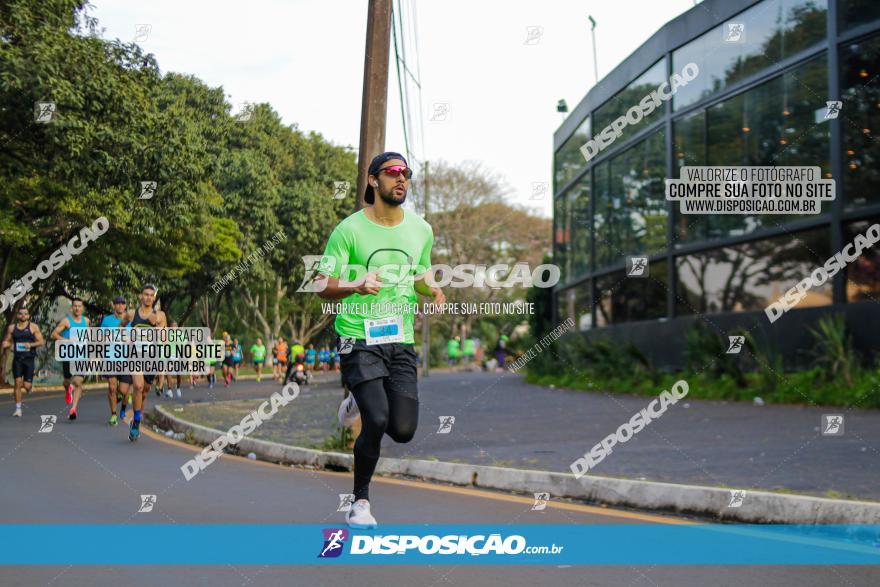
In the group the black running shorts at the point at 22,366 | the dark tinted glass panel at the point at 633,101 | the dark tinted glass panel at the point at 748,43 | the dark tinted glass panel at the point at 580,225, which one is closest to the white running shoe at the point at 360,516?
the black running shorts at the point at 22,366

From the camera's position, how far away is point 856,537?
6.26 m

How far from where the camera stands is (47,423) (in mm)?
15953

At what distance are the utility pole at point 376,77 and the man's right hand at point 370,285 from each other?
17.9 ft

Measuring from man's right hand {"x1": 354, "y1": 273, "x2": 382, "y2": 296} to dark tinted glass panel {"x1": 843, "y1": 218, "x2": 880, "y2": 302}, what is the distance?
11854 millimetres

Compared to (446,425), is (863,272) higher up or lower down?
higher up

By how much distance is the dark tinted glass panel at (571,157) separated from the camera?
28.6 meters

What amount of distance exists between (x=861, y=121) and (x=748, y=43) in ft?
12.3

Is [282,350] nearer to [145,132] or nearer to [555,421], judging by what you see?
[145,132]

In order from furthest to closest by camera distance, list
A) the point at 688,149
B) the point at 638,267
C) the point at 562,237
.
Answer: the point at 562,237 → the point at 638,267 → the point at 688,149

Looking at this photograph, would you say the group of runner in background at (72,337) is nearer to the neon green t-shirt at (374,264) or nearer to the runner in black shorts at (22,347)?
the runner in black shorts at (22,347)

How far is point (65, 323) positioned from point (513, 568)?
13953 mm

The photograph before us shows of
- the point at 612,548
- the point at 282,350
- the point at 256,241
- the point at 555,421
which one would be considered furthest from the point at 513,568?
the point at 256,241

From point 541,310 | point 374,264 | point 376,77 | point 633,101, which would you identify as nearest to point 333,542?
point 374,264

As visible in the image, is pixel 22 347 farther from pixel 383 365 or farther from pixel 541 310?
pixel 541 310
